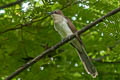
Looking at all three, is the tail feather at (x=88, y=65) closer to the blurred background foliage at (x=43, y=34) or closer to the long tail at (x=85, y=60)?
the long tail at (x=85, y=60)

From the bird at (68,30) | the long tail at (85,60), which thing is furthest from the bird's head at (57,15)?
the long tail at (85,60)

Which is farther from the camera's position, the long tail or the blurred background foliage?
the long tail

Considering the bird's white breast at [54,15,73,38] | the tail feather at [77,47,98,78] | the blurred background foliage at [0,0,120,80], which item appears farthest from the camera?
the bird's white breast at [54,15,73,38]

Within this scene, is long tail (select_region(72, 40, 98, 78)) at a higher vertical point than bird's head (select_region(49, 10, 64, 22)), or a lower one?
lower

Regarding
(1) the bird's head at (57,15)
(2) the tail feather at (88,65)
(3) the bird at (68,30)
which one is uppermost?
(1) the bird's head at (57,15)

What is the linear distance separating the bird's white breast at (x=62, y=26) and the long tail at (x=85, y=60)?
24 centimetres

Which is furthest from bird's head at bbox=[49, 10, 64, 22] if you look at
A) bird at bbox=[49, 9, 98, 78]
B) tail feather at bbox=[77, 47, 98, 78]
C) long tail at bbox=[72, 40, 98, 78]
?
tail feather at bbox=[77, 47, 98, 78]

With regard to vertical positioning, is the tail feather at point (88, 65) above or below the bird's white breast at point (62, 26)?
below

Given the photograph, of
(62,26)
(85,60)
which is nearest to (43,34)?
(62,26)

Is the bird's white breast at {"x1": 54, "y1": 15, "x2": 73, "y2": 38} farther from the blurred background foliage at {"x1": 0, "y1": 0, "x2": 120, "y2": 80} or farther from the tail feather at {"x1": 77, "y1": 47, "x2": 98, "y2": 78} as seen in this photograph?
the tail feather at {"x1": 77, "y1": 47, "x2": 98, "y2": 78}

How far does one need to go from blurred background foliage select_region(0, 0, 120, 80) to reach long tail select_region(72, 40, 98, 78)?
240mm

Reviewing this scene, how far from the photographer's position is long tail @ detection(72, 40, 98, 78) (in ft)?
12.0

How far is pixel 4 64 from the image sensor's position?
3.58m

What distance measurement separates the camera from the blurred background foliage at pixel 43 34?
3.12 m
